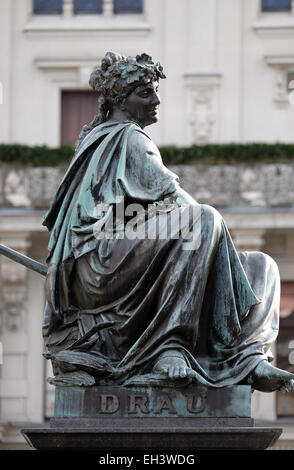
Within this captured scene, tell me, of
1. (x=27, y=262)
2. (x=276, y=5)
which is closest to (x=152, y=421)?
(x=27, y=262)

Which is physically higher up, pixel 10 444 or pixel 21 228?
pixel 21 228

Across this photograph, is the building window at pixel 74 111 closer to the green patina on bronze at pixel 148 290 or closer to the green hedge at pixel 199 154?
the green hedge at pixel 199 154

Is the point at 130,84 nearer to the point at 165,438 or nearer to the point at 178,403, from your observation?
the point at 178,403

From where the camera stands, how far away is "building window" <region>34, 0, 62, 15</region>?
1517 inches

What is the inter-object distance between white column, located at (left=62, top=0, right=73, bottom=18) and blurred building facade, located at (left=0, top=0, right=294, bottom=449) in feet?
0.06

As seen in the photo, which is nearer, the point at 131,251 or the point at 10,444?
the point at 131,251

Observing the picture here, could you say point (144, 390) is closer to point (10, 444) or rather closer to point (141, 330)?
point (141, 330)

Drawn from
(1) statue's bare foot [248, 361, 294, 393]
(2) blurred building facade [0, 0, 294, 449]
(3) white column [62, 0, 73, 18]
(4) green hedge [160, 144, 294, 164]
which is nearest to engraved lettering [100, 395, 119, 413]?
(1) statue's bare foot [248, 361, 294, 393]

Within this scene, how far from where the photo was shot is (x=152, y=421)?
12.0 metres

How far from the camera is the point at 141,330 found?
12.3 meters

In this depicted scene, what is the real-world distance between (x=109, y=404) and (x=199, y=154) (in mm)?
24372
